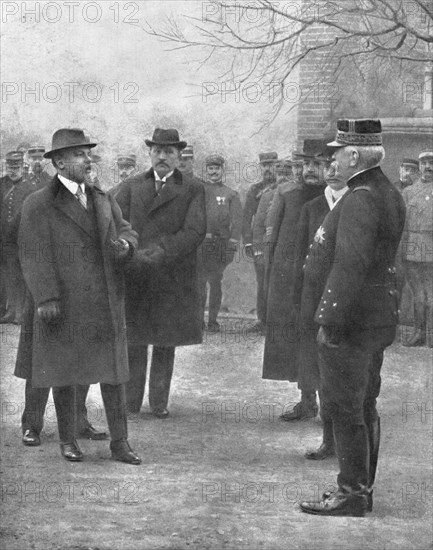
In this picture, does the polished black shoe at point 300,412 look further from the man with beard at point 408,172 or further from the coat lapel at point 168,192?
the man with beard at point 408,172

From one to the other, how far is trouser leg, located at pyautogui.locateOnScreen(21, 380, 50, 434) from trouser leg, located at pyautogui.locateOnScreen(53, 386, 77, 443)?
411 millimetres

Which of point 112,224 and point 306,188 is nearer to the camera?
point 112,224

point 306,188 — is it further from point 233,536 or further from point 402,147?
point 402,147

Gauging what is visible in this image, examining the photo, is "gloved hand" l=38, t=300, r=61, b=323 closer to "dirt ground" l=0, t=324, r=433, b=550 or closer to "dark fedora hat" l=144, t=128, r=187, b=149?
"dirt ground" l=0, t=324, r=433, b=550

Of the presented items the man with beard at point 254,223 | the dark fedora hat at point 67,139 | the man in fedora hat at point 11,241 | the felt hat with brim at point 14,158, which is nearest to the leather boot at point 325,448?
the dark fedora hat at point 67,139

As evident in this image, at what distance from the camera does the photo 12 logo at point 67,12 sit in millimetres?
16719

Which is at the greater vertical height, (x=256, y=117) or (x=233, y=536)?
(x=256, y=117)

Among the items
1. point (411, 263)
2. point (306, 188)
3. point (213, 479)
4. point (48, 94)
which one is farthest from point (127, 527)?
point (48, 94)

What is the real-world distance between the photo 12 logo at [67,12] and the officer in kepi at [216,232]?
4012 mm

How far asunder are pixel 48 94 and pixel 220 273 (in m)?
5.04

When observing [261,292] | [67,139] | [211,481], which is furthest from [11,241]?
[211,481]

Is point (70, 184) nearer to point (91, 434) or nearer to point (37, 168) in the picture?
point (91, 434)

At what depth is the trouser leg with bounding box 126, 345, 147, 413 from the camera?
850 cm

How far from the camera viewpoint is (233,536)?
19.0 feet
